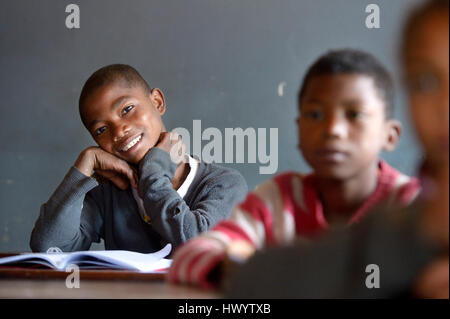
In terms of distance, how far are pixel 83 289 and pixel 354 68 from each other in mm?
223

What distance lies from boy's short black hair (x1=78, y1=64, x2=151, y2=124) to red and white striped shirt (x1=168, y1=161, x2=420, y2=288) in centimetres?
48

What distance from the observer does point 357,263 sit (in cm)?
10

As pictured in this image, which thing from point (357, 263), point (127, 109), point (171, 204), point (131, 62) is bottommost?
point (357, 263)

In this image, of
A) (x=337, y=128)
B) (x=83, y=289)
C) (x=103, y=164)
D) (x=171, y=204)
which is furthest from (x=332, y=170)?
(x=103, y=164)

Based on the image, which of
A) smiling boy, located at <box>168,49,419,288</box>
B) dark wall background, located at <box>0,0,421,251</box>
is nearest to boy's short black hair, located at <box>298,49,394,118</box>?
smiling boy, located at <box>168,49,419,288</box>

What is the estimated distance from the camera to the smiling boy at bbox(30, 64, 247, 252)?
60 centimetres

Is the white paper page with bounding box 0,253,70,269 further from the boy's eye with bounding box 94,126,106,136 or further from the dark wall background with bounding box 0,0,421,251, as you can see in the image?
the dark wall background with bounding box 0,0,421,251

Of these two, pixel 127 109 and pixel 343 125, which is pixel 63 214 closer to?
pixel 127 109

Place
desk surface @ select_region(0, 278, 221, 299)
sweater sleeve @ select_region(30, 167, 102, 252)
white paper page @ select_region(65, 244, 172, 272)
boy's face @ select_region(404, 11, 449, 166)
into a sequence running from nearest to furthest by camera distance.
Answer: boy's face @ select_region(404, 11, 449, 166)
desk surface @ select_region(0, 278, 221, 299)
white paper page @ select_region(65, 244, 172, 272)
sweater sleeve @ select_region(30, 167, 102, 252)

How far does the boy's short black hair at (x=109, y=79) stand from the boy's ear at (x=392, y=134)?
1.71 ft

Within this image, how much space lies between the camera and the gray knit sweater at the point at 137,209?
0.60 metres

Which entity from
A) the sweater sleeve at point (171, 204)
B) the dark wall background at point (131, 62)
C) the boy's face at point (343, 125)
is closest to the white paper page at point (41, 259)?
the sweater sleeve at point (171, 204)

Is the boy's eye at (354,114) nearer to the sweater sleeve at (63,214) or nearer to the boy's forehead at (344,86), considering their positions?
the boy's forehead at (344,86)

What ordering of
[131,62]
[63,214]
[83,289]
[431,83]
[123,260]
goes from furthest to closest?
[131,62] → [63,214] → [123,260] → [83,289] → [431,83]
